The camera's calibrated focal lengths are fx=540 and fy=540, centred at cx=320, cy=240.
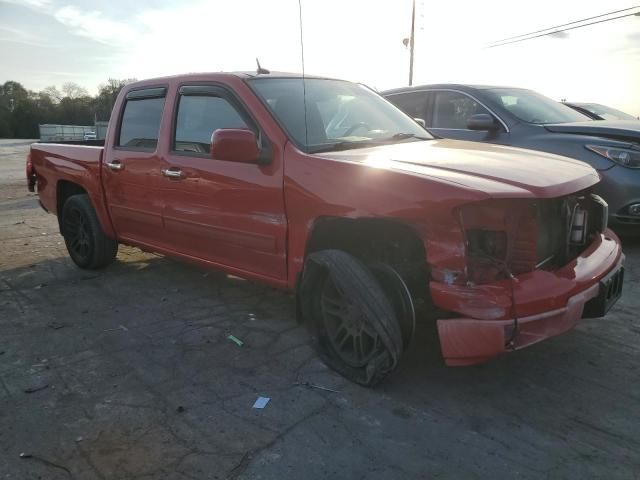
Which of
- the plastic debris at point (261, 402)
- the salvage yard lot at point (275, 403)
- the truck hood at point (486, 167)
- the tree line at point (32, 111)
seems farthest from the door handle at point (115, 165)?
the tree line at point (32, 111)

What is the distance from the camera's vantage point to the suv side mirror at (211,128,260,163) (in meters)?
3.26

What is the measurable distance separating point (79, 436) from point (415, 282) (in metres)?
1.86

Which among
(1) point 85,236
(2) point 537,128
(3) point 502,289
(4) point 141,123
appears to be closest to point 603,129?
(2) point 537,128

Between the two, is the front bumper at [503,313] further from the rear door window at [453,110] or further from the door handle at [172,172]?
the rear door window at [453,110]

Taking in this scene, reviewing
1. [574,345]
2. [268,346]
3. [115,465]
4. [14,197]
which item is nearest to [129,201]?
[268,346]

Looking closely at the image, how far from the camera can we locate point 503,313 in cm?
245

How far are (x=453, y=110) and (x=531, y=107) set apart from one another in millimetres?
872

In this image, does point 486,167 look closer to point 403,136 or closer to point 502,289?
point 502,289

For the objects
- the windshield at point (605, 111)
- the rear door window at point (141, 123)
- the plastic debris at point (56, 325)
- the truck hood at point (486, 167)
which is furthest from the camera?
the windshield at point (605, 111)

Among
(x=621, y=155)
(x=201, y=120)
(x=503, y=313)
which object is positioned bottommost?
(x=503, y=313)

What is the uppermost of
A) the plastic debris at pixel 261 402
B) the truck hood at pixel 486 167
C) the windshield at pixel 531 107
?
the windshield at pixel 531 107

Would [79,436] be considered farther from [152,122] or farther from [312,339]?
[152,122]

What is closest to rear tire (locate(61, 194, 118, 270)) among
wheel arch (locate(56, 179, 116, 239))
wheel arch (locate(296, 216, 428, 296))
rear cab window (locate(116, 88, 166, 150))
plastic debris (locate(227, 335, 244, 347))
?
wheel arch (locate(56, 179, 116, 239))

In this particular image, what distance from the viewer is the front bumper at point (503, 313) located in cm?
245
